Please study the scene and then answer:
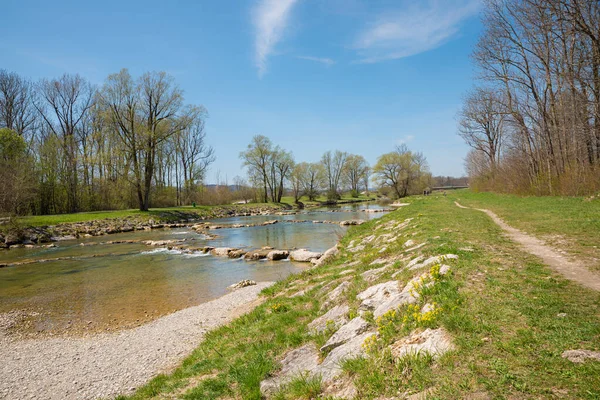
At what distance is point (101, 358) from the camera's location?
6.74 metres

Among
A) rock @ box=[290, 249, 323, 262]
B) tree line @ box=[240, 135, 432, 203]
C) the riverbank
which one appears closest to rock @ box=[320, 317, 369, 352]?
rock @ box=[290, 249, 323, 262]

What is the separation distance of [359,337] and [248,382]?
1741mm

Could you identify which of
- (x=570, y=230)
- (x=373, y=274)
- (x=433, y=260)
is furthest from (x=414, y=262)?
(x=570, y=230)

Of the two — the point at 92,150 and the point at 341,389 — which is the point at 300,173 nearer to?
the point at 92,150

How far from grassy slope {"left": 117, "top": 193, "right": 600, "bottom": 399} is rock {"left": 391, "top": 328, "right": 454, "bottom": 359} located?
0.10m

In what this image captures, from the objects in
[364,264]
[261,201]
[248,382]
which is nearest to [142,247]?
[364,264]

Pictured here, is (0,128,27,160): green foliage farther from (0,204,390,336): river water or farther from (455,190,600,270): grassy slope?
(455,190,600,270): grassy slope

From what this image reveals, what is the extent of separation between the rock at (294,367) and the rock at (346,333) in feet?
0.85

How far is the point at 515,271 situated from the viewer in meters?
5.18

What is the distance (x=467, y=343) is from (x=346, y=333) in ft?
6.21

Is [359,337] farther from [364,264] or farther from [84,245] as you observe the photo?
[84,245]

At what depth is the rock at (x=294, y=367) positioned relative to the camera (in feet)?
13.9

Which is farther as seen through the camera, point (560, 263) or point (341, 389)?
point (560, 263)

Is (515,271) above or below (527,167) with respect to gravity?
below
